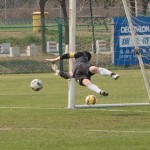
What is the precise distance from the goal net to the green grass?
3.7 inches

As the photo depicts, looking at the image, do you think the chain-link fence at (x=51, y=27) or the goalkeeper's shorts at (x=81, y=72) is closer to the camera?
the goalkeeper's shorts at (x=81, y=72)

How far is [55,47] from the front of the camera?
1575 inches

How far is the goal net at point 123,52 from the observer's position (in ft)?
69.6

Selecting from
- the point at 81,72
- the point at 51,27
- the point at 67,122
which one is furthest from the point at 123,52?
the point at 67,122

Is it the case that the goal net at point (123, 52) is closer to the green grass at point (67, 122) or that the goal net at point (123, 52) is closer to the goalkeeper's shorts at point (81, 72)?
the green grass at point (67, 122)

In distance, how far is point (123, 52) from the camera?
98.9 ft

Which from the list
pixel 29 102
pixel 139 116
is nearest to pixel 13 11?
pixel 29 102

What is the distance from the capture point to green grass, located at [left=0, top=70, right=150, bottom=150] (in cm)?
1366

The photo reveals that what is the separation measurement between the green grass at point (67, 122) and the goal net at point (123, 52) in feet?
0.31

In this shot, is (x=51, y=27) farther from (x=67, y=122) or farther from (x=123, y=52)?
(x=67, y=122)

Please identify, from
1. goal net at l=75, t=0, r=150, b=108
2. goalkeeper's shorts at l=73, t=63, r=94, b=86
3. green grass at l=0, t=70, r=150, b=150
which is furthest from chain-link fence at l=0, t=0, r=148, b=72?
→ goalkeeper's shorts at l=73, t=63, r=94, b=86

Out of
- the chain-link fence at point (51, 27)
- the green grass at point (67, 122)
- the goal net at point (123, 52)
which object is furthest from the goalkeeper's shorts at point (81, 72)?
the chain-link fence at point (51, 27)

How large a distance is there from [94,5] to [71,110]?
27875 millimetres

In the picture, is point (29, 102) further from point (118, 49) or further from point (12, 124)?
point (118, 49)
